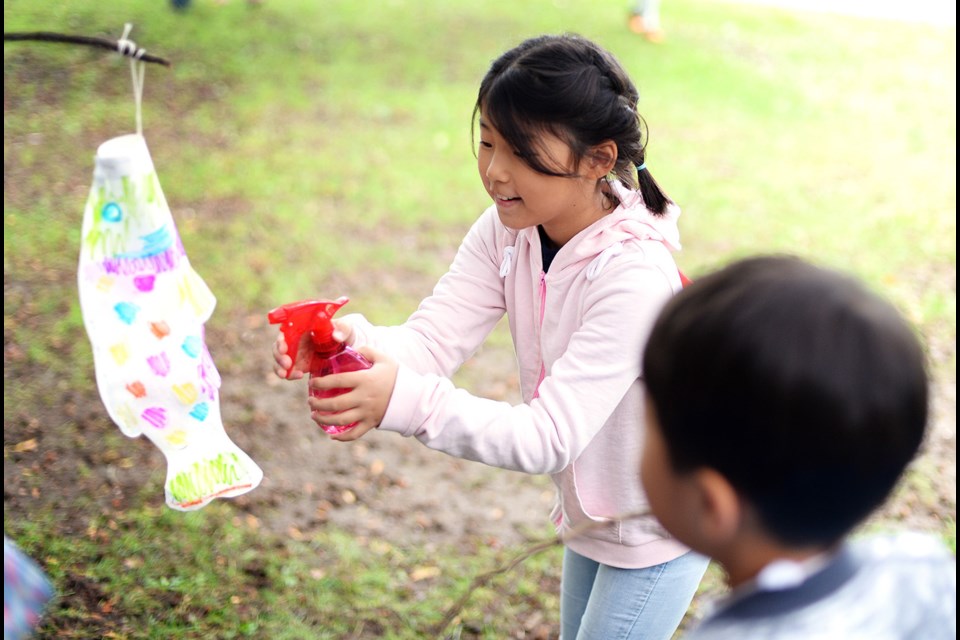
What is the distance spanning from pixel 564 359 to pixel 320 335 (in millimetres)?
433

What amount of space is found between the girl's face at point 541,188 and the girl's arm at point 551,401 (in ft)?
0.54

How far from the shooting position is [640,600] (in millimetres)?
1878

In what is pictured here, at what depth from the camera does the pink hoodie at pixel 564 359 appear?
1.60m

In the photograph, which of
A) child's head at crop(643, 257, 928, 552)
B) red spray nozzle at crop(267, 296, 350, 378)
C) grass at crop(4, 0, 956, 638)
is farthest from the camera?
grass at crop(4, 0, 956, 638)

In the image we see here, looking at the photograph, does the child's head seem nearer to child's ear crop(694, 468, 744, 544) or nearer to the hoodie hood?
child's ear crop(694, 468, 744, 544)

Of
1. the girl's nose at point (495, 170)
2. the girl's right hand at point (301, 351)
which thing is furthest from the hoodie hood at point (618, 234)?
the girl's right hand at point (301, 351)

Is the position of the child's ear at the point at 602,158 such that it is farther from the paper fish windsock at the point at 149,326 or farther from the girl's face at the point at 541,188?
the paper fish windsock at the point at 149,326

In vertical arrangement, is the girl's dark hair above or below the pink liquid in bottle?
above

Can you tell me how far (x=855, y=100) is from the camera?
8633 millimetres

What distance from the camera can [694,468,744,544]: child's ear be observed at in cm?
103

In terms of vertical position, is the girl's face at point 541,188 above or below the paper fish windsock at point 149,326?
above

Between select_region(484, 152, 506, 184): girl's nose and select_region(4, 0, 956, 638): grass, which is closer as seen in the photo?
select_region(484, 152, 506, 184): girl's nose

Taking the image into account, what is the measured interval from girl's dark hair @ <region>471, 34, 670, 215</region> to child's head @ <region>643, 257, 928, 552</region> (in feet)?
2.36

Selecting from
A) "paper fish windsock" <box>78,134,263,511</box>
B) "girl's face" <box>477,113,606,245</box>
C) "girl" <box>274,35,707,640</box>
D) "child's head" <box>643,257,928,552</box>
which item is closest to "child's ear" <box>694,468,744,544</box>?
"child's head" <box>643,257,928,552</box>
